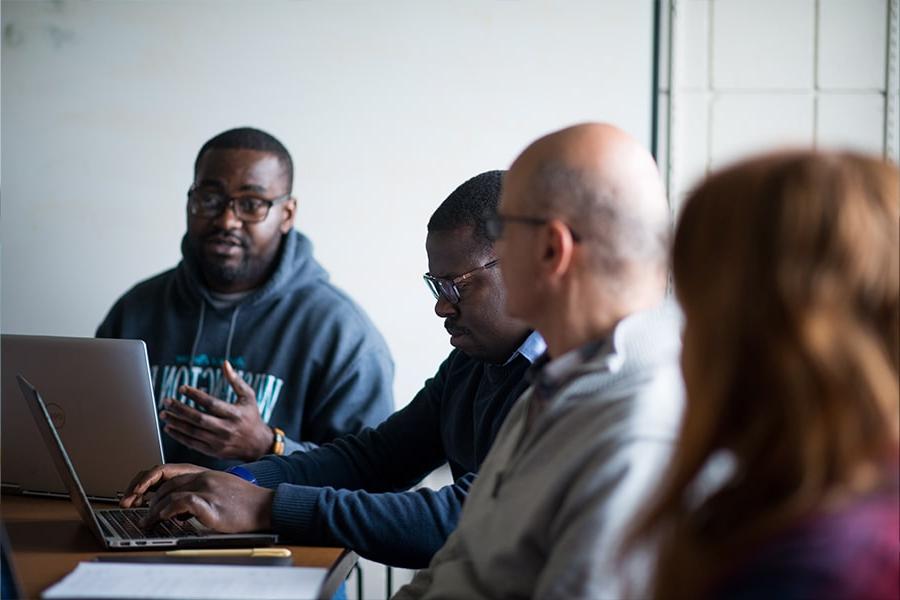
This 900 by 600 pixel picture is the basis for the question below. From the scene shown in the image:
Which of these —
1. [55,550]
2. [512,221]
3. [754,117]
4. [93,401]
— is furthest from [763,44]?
[55,550]

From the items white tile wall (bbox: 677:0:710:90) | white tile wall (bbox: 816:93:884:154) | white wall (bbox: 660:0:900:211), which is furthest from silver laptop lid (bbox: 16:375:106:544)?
white tile wall (bbox: 816:93:884:154)

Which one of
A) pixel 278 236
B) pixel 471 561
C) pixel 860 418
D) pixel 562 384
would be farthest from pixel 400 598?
pixel 278 236

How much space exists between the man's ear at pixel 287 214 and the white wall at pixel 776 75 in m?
1.01

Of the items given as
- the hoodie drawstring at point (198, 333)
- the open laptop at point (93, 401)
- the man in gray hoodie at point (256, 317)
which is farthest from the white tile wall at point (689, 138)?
the open laptop at point (93, 401)

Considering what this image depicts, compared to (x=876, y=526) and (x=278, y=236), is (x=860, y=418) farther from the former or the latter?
(x=278, y=236)

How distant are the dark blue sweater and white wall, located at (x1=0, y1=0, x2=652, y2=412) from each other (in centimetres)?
91

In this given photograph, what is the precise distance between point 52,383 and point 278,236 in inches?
37.9

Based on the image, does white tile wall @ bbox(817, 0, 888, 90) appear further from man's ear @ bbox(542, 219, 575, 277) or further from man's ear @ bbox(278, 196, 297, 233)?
man's ear @ bbox(542, 219, 575, 277)

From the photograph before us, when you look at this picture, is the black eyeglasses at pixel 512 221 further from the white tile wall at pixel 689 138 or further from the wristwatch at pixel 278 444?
the white tile wall at pixel 689 138

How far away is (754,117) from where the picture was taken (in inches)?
113

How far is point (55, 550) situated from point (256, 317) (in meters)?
1.12

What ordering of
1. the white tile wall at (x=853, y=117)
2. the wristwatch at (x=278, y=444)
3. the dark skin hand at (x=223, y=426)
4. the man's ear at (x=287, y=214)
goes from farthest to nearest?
the white tile wall at (x=853, y=117), the man's ear at (x=287, y=214), the wristwatch at (x=278, y=444), the dark skin hand at (x=223, y=426)

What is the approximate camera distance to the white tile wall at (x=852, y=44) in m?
2.81

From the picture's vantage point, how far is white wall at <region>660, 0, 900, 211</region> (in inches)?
111
